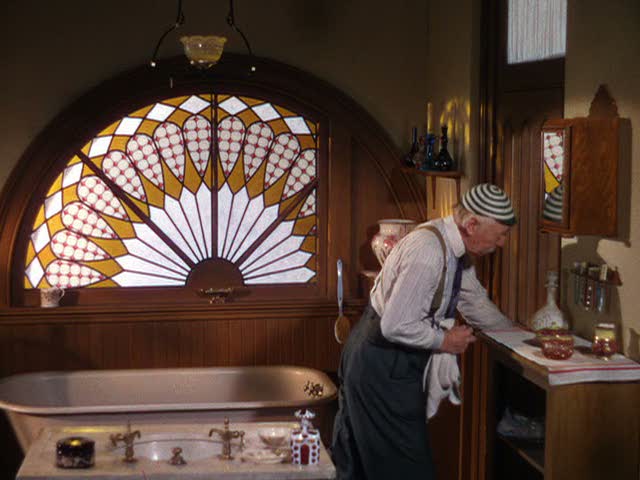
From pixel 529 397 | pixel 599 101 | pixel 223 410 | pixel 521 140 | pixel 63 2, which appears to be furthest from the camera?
pixel 63 2

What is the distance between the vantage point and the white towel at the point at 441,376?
370cm

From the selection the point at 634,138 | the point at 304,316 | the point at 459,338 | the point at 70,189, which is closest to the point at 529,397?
the point at 459,338

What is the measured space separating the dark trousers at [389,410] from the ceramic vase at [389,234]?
1708 mm

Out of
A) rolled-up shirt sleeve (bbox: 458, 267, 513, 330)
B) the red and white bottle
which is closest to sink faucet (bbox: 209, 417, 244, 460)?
the red and white bottle

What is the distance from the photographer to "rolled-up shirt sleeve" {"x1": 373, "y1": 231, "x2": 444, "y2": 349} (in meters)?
3.50

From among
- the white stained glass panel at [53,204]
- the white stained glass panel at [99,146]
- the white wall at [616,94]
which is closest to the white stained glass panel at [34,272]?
the white stained glass panel at [53,204]

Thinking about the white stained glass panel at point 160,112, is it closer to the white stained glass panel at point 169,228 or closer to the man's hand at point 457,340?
the white stained glass panel at point 169,228

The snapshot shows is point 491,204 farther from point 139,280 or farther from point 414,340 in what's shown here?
point 139,280

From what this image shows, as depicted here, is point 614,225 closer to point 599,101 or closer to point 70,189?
point 599,101

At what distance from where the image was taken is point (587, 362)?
321 cm

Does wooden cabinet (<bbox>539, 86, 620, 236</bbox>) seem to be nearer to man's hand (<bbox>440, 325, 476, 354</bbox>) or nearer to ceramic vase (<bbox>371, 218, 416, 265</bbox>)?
man's hand (<bbox>440, 325, 476, 354</bbox>)

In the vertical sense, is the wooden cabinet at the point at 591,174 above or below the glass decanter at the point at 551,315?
above

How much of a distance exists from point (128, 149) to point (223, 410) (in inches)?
71.0

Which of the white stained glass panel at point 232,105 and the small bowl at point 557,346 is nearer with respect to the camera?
the small bowl at point 557,346
